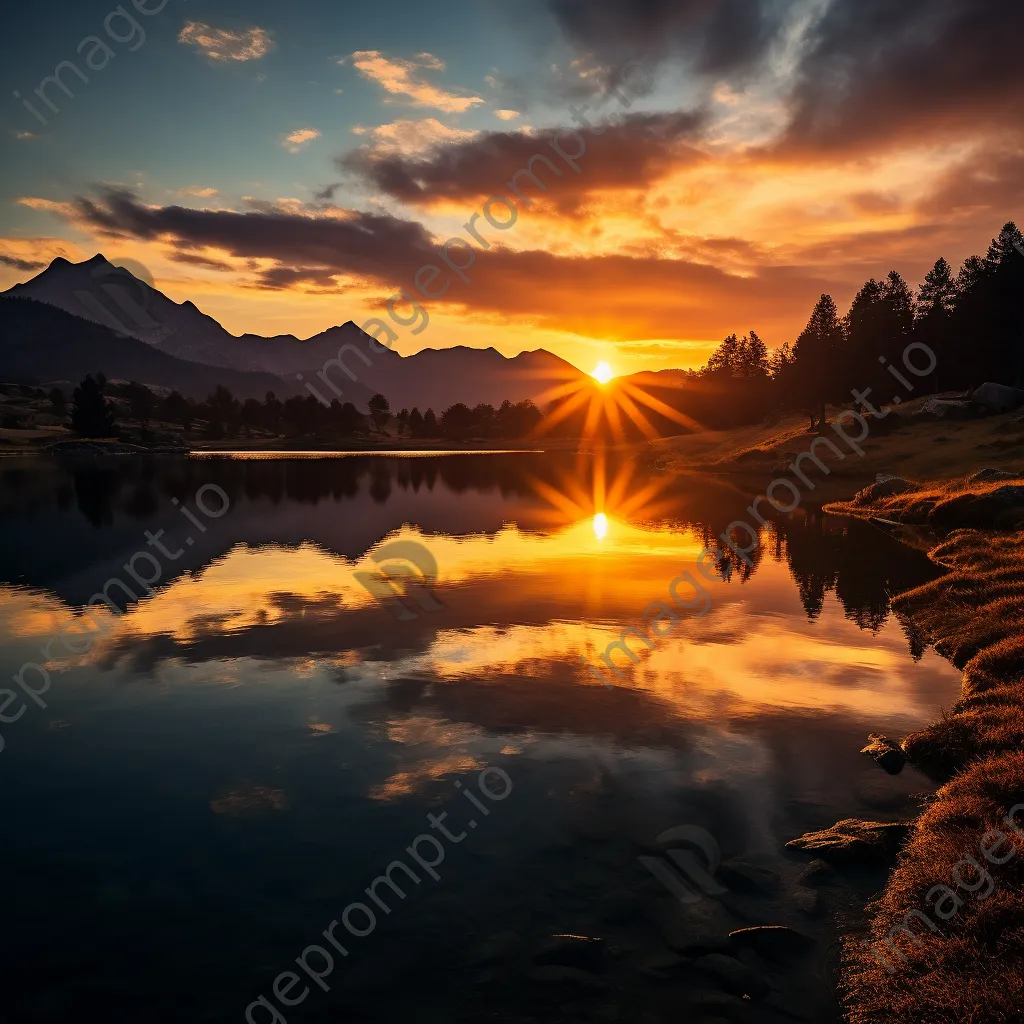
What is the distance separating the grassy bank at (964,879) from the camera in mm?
8586

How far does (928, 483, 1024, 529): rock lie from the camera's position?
4078cm

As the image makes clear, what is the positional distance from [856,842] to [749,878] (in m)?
2.22

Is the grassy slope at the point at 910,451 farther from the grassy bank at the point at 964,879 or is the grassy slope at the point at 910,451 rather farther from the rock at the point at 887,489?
the grassy bank at the point at 964,879

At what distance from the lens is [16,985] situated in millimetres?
9688

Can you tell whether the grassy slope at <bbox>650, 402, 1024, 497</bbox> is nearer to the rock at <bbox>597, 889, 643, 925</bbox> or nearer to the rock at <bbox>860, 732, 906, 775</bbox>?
the rock at <bbox>860, 732, 906, 775</bbox>

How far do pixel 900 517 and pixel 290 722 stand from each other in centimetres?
5025

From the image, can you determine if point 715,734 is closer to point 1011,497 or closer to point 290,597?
point 290,597

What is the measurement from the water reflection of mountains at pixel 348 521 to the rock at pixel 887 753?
31.0 feet

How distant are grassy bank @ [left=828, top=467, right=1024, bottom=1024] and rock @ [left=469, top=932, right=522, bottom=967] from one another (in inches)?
183

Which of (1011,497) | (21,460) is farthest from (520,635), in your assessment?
(21,460)

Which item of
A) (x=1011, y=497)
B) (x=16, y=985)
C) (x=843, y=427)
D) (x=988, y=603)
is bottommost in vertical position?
(x=16, y=985)

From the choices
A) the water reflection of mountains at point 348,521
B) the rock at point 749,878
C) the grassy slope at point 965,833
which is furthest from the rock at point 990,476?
the rock at point 749,878

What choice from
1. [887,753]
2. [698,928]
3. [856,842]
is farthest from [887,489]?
[698,928]

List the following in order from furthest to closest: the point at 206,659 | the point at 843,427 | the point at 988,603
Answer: the point at 843,427 < the point at 988,603 < the point at 206,659
